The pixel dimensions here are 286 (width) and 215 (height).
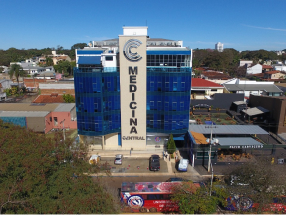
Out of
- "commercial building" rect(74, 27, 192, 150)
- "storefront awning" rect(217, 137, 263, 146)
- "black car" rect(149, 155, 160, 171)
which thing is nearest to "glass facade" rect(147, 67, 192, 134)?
"commercial building" rect(74, 27, 192, 150)

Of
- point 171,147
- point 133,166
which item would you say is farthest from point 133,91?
point 133,166

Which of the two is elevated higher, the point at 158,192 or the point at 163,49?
the point at 163,49

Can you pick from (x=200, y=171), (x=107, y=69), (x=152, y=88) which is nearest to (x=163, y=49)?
(x=152, y=88)

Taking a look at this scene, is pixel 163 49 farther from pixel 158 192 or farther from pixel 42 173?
pixel 42 173

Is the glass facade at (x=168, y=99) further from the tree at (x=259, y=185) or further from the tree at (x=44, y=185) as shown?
the tree at (x=44, y=185)

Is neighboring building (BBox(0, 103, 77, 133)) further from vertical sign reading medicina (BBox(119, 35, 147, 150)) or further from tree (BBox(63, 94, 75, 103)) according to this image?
vertical sign reading medicina (BBox(119, 35, 147, 150))

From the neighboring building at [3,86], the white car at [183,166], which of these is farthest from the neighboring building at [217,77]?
the neighboring building at [3,86]
